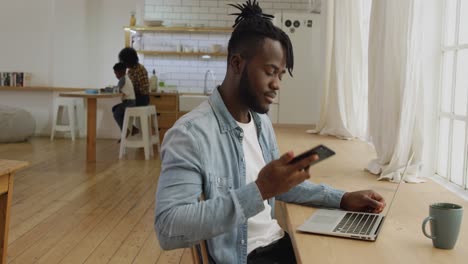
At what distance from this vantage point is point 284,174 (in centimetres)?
130

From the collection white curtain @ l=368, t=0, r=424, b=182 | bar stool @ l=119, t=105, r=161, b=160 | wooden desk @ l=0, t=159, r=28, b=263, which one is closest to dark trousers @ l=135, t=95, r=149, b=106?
bar stool @ l=119, t=105, r=161, b=160

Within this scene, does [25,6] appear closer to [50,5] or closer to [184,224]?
[50,5]

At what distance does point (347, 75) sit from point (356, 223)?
2.72 meters

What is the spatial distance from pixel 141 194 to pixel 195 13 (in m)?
4.95

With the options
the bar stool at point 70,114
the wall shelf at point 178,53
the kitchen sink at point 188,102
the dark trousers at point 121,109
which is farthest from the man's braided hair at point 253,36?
the bar stool at point 70,114

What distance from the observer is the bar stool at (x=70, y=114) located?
884 centimetres

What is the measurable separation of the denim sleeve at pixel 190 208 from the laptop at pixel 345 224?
11.6 inches

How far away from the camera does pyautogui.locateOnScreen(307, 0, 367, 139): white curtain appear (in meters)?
4.17

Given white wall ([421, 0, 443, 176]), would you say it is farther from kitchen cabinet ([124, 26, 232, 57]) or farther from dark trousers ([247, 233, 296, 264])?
kitchen cabinet ([124, 26, 232, 57])

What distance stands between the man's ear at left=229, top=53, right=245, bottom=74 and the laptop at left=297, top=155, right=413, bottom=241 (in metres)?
0.49

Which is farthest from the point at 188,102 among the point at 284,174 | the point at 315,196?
the point at 284,174

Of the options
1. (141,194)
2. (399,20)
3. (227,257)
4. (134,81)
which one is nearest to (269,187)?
(227,257)

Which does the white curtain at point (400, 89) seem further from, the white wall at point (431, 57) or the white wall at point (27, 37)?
the white wall at point (27, 37)

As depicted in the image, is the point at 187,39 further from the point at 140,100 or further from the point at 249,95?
the point at 249,95
